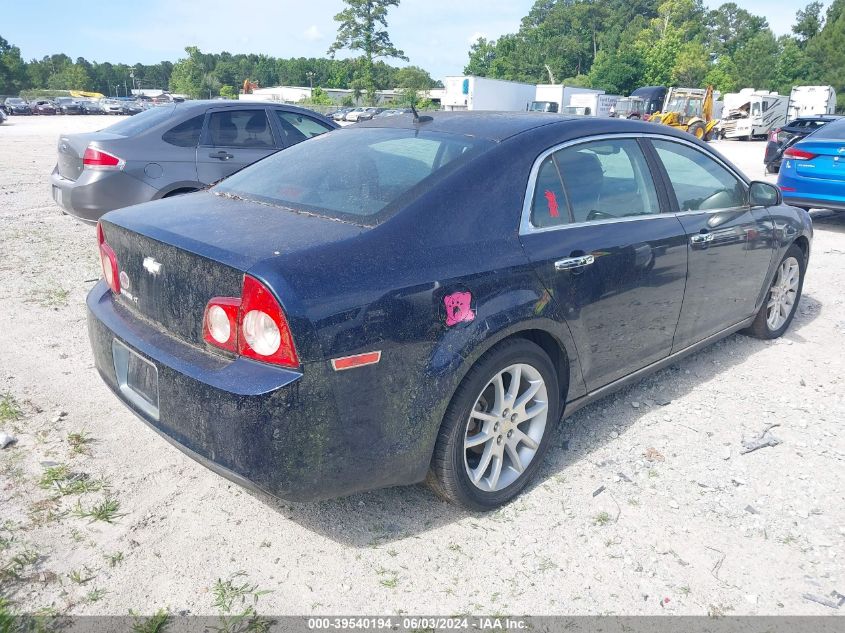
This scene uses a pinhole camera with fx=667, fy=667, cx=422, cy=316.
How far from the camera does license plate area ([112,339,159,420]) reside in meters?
2.56

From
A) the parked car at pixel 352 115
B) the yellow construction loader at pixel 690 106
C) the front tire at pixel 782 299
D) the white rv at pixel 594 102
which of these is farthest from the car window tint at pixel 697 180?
the parked car at pixel 352 115

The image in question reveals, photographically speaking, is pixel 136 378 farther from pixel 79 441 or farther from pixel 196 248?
pixel 79 441

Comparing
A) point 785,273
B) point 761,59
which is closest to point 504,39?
point 761,59

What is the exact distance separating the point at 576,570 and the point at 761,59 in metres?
83.0

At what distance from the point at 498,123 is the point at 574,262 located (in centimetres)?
79

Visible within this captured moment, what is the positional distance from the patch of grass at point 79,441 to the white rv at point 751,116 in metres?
40.4

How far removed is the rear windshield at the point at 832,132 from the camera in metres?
8.71

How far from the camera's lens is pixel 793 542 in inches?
109

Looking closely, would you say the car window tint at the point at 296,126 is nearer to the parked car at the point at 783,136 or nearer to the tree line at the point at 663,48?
the parked car at the point at 783,136

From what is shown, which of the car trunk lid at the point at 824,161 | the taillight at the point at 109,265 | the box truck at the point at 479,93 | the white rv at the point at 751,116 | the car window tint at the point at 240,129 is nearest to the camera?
the taillight at the point at 109,265

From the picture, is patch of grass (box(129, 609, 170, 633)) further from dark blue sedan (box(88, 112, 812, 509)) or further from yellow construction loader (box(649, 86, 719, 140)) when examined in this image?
yellow construction loader (box(649, 86, 719, 140))

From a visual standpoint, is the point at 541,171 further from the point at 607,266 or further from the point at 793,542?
the point at 793,542

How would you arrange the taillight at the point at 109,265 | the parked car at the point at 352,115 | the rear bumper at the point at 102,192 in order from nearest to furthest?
the taillight at the point at 109,265 → the rear bumper at the point at 102,192 → the parked car at the point at 352,115

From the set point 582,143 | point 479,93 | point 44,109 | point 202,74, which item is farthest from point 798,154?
point 202,74
